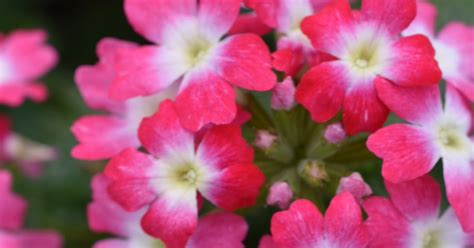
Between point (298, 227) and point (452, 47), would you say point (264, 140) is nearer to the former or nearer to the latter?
point (298, 227)

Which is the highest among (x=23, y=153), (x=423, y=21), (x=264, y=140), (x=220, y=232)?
(x=423, y=21)

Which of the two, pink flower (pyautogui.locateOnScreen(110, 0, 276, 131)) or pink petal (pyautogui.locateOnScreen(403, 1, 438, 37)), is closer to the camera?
pink flower (pyautogui.locateOnScreen(110, 0, 276, 131))

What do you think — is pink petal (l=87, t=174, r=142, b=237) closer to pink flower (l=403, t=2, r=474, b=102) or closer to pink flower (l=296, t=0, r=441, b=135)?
pink flower (l=296, t=0, r=441, b=135)

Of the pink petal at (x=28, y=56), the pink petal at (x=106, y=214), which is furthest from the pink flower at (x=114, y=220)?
the pink petal at (x=28, y=56)

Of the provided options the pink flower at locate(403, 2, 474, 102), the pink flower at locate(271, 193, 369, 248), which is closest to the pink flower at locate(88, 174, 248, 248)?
the pink flower at locate(271, 193, 369, 248)

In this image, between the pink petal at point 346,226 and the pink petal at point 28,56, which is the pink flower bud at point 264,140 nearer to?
the pink petal at point 346,226

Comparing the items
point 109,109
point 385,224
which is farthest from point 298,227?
point 109,109

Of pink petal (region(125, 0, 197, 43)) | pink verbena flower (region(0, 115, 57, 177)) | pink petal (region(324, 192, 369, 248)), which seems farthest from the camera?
pink verbena flower (region(0, 115, 57, 177))
